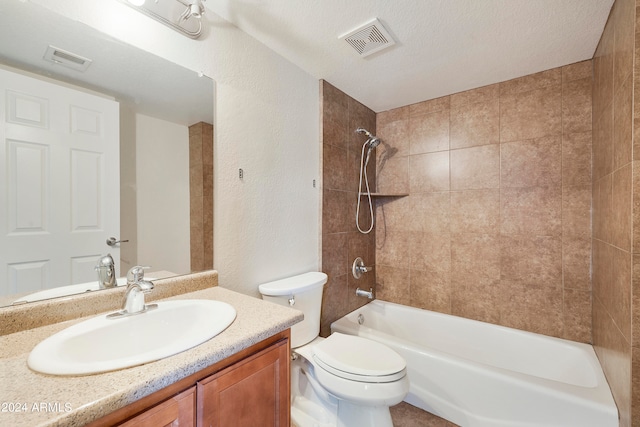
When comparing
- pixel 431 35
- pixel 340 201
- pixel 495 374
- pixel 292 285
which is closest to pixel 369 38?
pixel 431 35

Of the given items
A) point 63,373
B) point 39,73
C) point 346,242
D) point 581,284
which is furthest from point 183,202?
point 581,284

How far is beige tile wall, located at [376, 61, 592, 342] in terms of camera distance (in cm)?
168

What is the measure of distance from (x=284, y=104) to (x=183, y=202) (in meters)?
0.87

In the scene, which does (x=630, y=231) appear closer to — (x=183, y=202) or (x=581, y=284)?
(x=581, y=284)

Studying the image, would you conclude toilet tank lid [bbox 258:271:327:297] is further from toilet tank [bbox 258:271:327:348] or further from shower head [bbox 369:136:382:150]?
shower head [bbox 369:136:382:150]

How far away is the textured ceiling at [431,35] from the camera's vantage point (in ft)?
3.95

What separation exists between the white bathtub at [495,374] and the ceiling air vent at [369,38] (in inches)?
70.8

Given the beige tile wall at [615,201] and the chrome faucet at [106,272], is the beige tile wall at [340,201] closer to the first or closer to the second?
the chrome faucet at [106,272]

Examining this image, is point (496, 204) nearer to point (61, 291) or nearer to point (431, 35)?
point (431, 35)

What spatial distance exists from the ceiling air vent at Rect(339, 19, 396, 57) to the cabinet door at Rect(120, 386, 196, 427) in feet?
5.42

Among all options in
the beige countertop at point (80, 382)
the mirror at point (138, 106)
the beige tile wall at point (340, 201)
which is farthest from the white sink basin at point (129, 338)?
the beige tile wall at point (340, 201)

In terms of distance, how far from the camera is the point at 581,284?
165cm

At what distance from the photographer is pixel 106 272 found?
96cm

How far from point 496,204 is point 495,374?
116 cm
